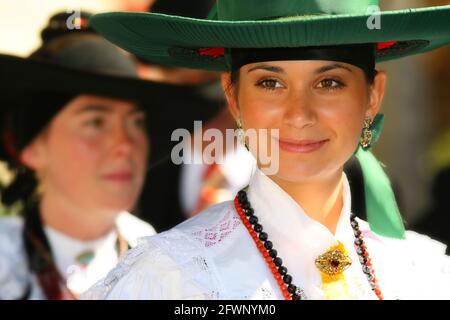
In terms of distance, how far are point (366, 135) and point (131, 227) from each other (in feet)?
5.94

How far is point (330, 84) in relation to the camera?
2844mm

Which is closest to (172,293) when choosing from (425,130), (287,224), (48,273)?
(287,224)

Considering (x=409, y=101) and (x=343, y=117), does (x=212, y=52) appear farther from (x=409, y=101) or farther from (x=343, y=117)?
(x=409, y=101)

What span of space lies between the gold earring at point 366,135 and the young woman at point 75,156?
1.62 m

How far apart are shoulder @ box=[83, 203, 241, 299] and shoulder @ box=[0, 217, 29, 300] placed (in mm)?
1472

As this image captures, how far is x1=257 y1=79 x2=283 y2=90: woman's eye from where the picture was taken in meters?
2.84

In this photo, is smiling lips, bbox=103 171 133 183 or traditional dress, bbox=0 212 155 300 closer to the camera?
traditional dress, bbox=0 212 155 300

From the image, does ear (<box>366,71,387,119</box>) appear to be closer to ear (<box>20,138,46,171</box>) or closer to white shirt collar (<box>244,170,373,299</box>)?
white shirt collar (<box>244,170,373,299</box>)

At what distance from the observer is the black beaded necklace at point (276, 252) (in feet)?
9.18

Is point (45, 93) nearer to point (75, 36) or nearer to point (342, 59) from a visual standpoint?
point (75, 36)

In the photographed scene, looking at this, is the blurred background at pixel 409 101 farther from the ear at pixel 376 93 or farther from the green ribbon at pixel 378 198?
the ear at pixel 376 93

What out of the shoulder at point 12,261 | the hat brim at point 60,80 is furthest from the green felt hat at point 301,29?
the shoulder at point 12,261

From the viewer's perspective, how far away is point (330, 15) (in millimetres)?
2719

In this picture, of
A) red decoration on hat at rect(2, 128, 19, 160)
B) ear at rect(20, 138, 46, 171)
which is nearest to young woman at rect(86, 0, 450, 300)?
ear at rect(20, 138, 46, 171)
